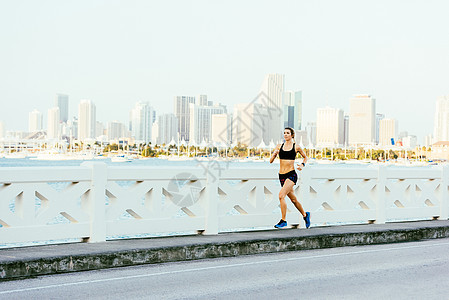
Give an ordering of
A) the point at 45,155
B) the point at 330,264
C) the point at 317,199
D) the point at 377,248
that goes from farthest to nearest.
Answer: the point at 45,155
the point at 317,199
the point at 377,248
the point at 330,264

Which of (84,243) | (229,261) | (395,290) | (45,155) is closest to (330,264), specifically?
(229,261)

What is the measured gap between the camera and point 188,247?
10.7 meters

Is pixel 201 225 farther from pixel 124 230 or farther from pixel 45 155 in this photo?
pixel 45 155

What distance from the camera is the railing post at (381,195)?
49.3 feet

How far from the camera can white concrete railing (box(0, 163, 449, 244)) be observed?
1000 centimetres

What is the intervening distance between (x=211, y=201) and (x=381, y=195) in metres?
4.99

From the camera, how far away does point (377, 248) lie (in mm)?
12805

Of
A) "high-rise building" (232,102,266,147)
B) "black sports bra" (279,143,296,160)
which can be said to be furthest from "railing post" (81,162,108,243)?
"high-rise building" (232,102,266,147)

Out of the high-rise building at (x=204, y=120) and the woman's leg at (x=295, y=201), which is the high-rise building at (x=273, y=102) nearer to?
the woman's leg at (x=295, y=201)

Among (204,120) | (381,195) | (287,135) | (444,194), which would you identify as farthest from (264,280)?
(204,120)

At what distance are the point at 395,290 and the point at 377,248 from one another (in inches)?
181

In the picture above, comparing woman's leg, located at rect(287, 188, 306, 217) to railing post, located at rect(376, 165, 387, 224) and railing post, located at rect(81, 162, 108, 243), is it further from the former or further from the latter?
railing post, located at rect(81, 162, 108, 243)

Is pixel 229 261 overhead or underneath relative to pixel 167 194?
underneath

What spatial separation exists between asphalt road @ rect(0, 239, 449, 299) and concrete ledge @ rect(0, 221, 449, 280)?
236 mm
